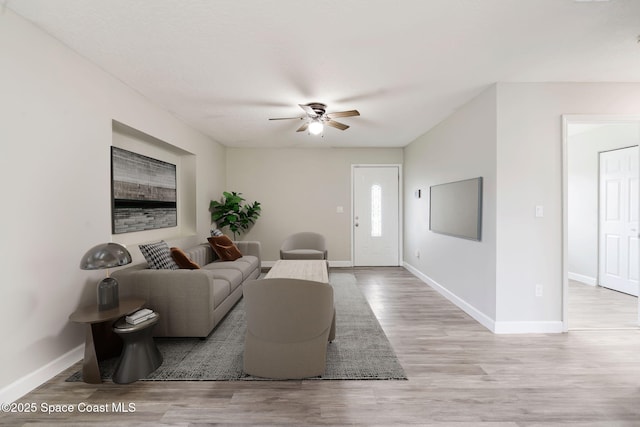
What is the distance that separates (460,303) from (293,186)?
385cm

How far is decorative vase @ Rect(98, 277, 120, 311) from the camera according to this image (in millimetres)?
2348

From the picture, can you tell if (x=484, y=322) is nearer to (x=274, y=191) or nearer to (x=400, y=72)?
(x=400, y=72)

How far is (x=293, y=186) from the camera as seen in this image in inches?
253

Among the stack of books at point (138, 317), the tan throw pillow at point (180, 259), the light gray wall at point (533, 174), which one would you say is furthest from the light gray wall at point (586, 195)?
the stack of books at point (138, 317)

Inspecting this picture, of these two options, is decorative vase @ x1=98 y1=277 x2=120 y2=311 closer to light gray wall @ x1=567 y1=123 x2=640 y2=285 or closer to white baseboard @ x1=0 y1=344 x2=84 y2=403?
white baseboard @ x1=0 y1=344 x2=84 y2=403

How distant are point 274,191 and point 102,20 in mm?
4453

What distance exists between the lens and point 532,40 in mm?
2316

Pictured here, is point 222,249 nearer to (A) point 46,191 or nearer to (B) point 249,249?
(B) point 249,249

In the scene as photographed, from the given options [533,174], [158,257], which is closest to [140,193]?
[158,257]

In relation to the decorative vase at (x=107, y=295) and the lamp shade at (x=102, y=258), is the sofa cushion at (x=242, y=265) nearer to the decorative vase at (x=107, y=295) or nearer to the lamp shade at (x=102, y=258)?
the decorative vase at (x=107, y=295)

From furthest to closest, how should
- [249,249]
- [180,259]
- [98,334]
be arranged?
[249,249]
[180,259]
[98,334]

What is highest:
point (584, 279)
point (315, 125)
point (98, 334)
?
point (315, 125)

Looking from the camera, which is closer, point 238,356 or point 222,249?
point 238,356

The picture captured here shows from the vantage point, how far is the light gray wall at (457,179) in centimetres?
322
